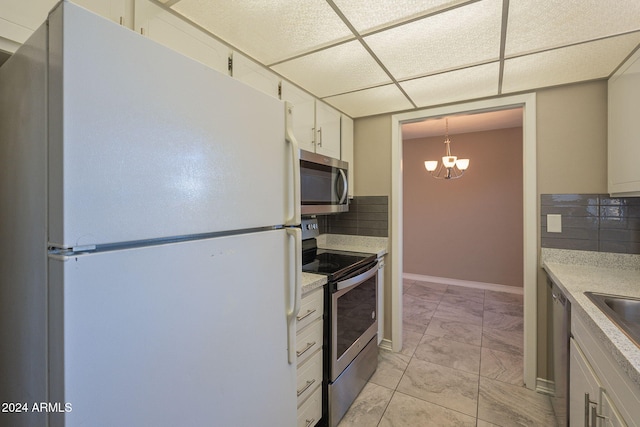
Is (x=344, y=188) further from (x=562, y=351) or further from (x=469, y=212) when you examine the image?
(x=469, y=212)

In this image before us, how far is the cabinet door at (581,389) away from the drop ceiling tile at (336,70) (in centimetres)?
176

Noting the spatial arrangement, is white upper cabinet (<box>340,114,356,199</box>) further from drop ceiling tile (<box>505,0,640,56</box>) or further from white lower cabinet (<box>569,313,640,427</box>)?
white lower cabinet (<box>569,313,640,427</box>)

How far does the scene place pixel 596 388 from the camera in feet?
3.39

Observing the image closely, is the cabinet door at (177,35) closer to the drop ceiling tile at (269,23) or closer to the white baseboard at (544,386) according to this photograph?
the drop ceiling tile at (269,23)

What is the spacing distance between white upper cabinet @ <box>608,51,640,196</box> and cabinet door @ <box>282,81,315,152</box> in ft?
5.96

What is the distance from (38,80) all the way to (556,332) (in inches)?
101

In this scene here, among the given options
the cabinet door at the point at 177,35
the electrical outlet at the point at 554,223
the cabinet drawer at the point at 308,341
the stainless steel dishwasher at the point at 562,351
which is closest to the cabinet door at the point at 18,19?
the cabinet door at the point at 177,35

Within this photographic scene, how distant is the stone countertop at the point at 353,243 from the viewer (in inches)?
101

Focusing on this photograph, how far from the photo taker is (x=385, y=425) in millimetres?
1767

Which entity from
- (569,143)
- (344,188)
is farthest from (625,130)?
(344,188)

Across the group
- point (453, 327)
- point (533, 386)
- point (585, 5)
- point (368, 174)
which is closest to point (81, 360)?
point (585, 5)

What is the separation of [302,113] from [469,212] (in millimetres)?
3466

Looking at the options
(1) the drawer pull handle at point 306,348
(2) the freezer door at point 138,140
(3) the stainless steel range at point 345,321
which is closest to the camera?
(2) the freezer door at point 138,140

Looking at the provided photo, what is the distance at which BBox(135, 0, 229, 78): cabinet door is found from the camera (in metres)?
1.12
